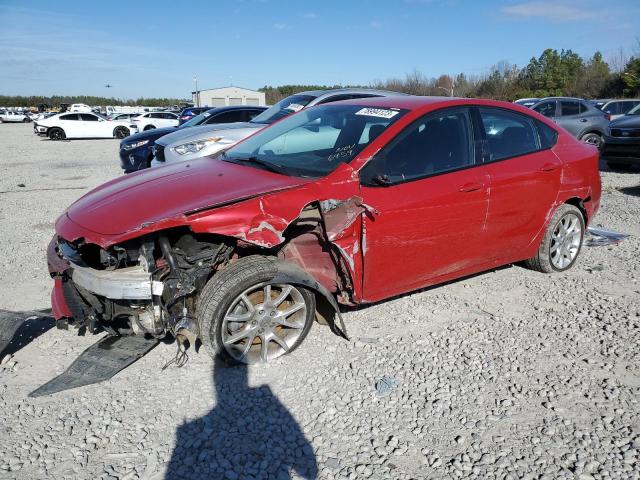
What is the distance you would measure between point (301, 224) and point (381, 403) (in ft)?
4.10

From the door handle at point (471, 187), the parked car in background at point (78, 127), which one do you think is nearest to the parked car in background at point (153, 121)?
the parked car in background at point (78, 127)

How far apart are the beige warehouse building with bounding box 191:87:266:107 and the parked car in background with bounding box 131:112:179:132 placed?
34496 millimetres

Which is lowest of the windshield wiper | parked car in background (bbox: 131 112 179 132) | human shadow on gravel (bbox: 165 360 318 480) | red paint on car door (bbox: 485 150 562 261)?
human shadow on gravel (bbox: 165 360 318 480)

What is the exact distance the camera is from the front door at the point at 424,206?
11.5 ft

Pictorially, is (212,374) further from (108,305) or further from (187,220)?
(187,220)

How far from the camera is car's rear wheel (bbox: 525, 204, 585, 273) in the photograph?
477 centimetres

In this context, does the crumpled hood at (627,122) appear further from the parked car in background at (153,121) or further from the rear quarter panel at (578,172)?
the parked car in background at (153,121)

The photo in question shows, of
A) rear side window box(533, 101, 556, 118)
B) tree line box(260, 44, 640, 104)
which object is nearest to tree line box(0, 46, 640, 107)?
tree line box(260, 44, 640, 104)

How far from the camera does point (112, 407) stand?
2.96 metres

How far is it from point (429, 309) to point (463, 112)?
1.65m

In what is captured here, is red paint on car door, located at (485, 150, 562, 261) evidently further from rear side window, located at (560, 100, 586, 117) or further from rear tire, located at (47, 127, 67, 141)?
rear tire, located at (47, 127, 67, 141)

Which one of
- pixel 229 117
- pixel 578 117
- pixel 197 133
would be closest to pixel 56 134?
pixel 229 117

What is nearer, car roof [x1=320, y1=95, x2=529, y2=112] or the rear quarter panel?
car roof [x1=320, y1=95, x2=529, y2=112]

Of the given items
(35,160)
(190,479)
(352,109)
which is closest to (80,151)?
(35,160)
